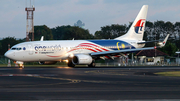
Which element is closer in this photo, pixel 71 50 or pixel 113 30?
pixel 71 50

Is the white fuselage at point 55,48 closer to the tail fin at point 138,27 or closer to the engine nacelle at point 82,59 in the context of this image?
the engine nacelle at point 82,59

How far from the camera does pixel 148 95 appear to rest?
55.0 ft

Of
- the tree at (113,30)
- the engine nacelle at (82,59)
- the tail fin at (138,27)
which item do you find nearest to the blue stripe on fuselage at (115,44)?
the tail fin at (138,27)

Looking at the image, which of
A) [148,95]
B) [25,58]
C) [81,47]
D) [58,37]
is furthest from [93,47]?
[58,37]

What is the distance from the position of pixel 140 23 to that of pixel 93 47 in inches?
506

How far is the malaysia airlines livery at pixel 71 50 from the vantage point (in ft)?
173

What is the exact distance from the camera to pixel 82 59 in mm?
54000

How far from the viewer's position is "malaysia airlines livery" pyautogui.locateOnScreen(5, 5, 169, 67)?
173 feet

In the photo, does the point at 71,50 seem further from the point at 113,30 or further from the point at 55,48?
the point at 113,30

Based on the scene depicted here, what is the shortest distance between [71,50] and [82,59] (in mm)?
3123

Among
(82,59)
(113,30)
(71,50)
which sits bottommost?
(82,59)

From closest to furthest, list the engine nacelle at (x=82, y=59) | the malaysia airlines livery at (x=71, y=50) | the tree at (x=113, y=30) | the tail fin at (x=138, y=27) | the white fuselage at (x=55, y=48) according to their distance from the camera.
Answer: the white fuselage at (x=55, y=48) → the malaysia airlines livery at (x=71, y=50) → the engine nacelle at (x=82, y=59) → the tail fin at (x=138, y=27) → the tree at (x=113, y=30)

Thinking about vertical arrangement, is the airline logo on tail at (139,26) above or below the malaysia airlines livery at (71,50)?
above

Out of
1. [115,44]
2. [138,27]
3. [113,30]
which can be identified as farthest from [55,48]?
[113,30]
